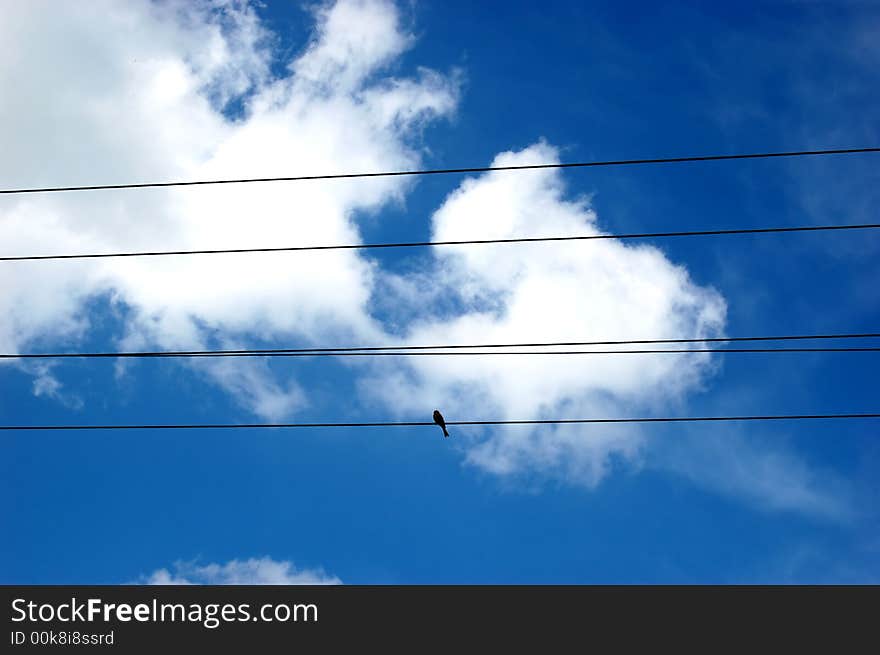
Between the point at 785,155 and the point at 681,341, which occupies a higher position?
the point at 785,155
